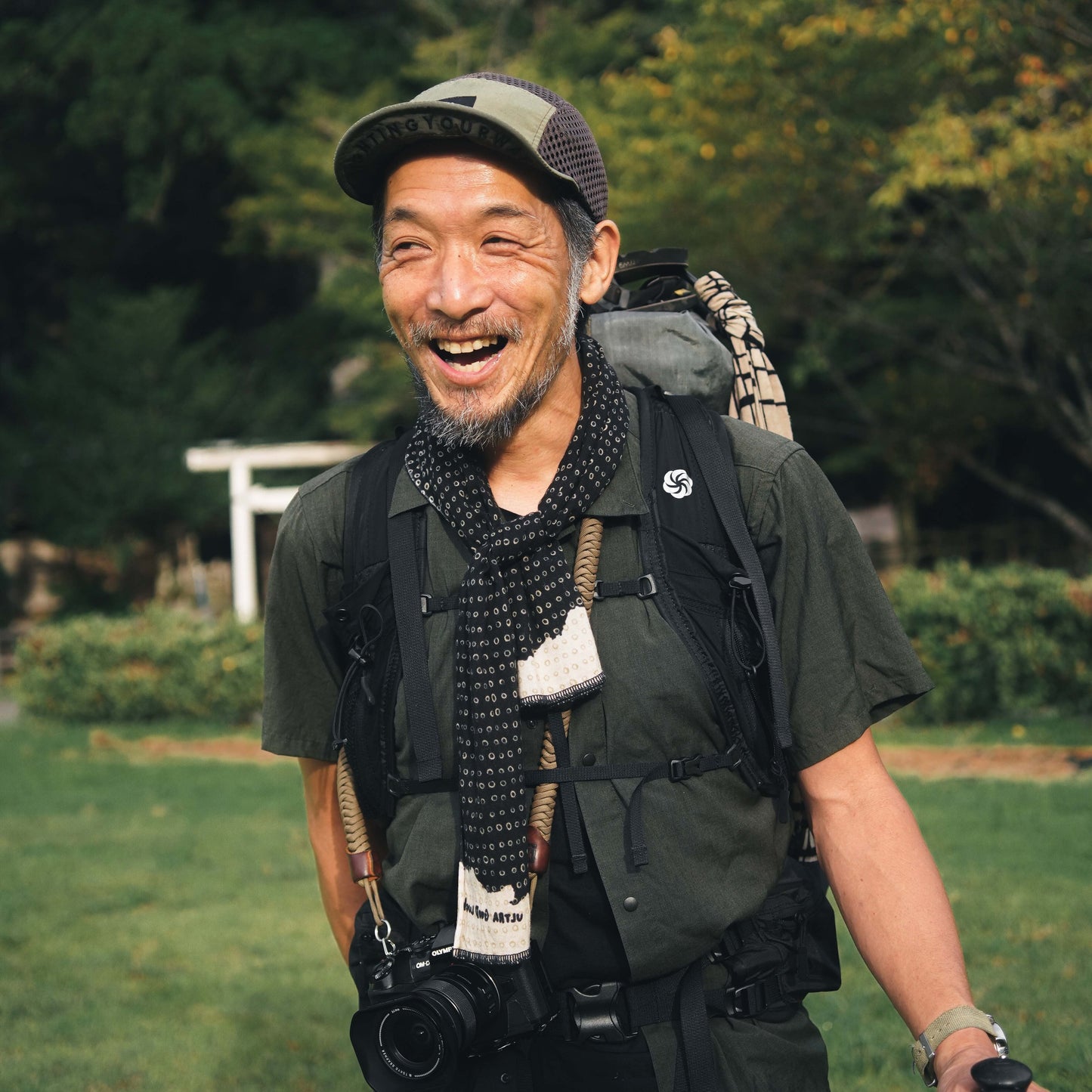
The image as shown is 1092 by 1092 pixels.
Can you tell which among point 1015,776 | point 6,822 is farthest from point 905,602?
point 6,822

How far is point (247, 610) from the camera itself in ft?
59.4

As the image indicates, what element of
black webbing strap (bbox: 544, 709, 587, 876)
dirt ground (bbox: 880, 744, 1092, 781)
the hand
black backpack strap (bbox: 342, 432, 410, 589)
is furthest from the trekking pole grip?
dirt ground (bbox: 880, 744, 1092, 781)

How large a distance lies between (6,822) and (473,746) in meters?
8.61

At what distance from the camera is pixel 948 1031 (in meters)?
1.77

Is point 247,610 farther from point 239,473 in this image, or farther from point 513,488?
point 513,488

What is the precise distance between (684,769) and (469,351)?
2.28ft

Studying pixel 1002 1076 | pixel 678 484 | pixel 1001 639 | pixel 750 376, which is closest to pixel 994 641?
pixel 1001 639

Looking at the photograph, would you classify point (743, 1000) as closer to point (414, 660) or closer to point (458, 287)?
point (414, 660)

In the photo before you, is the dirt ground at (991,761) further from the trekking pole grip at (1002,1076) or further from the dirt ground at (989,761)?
the trekking pole grip at (1002,1076)

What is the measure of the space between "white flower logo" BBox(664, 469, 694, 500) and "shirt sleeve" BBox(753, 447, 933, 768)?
0.11 m

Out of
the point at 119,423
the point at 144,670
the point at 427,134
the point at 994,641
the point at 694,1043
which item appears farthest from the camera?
the point at 119,423

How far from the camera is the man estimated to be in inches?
75.9

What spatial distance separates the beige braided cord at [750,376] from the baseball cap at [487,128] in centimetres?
56

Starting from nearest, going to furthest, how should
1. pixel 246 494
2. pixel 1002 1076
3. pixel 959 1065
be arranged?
pixel 1002 1076, pixel 959 1065, pixel 246 494
